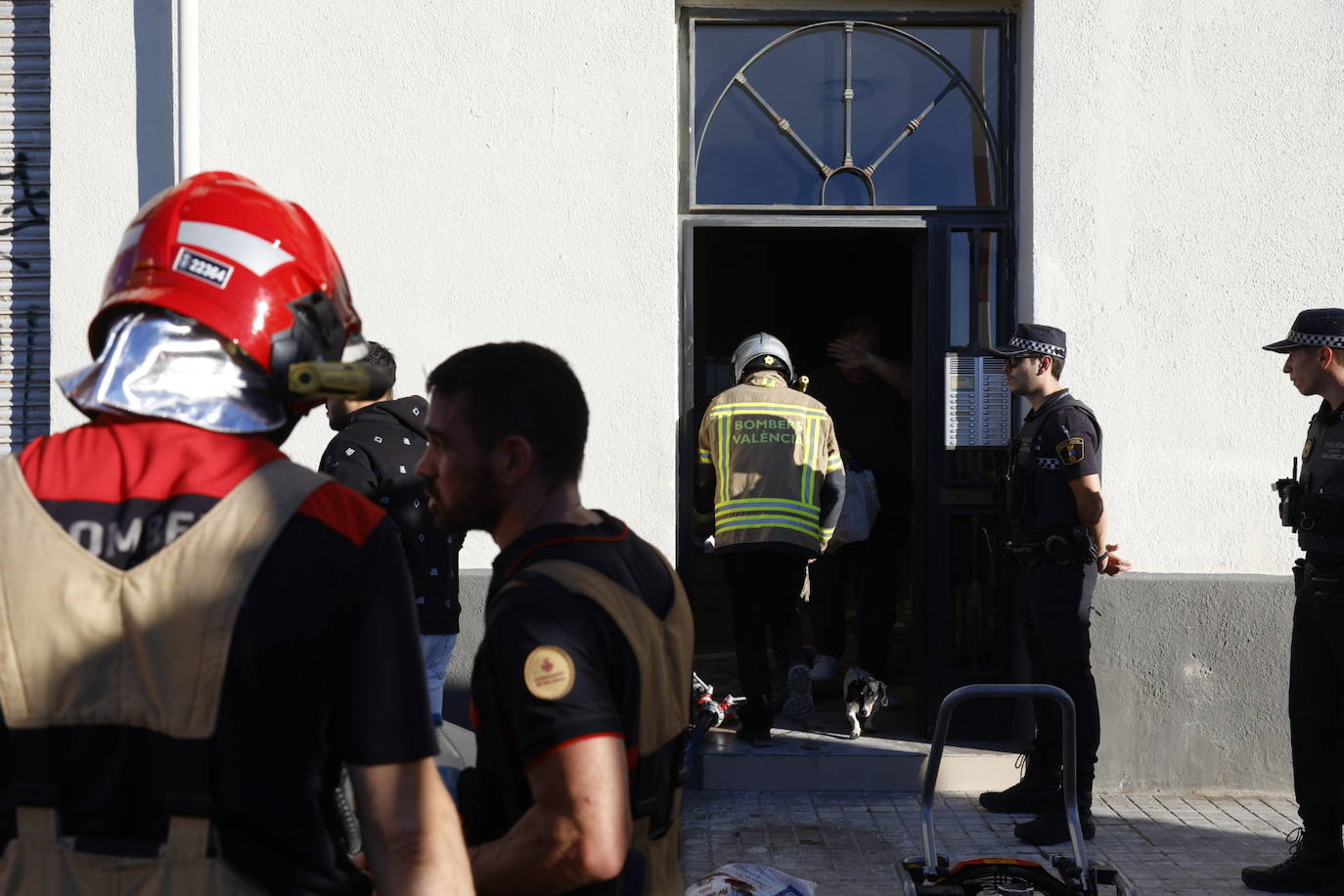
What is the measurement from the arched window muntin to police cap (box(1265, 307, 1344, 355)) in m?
1.75

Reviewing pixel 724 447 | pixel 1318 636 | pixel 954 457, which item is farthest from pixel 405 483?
pixel 1318 636

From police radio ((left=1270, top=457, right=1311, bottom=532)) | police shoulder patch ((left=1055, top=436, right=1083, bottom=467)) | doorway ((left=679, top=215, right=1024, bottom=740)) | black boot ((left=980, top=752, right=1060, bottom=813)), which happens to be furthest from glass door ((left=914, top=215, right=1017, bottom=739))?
police radio ((left=1270, top=457, right=1311, bottom=532))

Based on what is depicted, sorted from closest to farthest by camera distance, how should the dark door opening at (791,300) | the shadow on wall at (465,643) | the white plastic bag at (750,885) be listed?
the white plastic bag at (750,885)
the shadow on wall at (465,643)
the dark door opening at (791,300)

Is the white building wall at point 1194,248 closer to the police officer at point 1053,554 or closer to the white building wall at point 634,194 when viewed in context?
the white building wall at point 634,194

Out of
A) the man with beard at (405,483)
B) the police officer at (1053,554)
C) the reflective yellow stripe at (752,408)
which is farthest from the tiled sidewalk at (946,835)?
the reflective yellow stripe at (752,408)

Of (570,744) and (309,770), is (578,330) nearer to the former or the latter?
(570,744)

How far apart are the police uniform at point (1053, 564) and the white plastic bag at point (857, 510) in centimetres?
139

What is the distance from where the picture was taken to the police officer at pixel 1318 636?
185 inches

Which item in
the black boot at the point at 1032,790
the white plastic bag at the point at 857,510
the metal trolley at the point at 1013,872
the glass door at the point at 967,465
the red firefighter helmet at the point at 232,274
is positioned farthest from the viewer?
the white plastic bag at the point at 857,510

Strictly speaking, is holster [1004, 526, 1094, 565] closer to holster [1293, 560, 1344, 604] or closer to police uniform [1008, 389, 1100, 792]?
police uniform [1008, 389, 1100, 792]

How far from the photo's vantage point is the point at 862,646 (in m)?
7.08

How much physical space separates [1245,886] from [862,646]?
2582mm

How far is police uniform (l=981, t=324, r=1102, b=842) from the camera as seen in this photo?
5.32 meters

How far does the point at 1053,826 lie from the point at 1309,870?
0.92 metres
